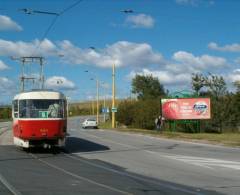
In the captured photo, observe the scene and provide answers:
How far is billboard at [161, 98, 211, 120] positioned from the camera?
193 ft

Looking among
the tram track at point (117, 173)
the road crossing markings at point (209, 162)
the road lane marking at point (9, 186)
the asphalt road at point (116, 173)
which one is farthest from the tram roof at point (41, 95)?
the road lane marking at point (9, 186)

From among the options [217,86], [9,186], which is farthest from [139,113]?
[9,186]

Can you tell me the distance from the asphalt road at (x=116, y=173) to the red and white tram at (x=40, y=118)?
804 millimetres

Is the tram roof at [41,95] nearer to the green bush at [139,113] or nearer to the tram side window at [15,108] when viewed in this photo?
the tram side window at [15,108]

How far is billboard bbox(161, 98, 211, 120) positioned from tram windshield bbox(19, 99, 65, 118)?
3290 cm

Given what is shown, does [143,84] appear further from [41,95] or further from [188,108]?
[41,95]

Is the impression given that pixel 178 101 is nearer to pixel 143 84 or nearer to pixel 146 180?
pixel 146 180

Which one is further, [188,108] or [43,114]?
[188,108]

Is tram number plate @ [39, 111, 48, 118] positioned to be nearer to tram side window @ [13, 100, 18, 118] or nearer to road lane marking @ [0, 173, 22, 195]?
tram side window @ [13, 100, 18, 118]

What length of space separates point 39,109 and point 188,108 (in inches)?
1329

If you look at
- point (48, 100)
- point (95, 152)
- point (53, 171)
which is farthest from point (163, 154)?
point (53, 171)

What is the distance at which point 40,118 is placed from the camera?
89.2ft

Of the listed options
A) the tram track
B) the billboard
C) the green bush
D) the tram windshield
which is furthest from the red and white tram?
the green bush

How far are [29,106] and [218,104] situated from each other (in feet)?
141
